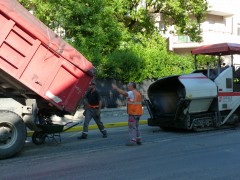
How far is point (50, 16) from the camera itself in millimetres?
21781

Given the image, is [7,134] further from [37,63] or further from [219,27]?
[219,27]

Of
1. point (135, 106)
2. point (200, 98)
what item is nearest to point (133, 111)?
point (135, 106)

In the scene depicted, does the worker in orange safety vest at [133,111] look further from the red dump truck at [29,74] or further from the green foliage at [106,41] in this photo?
the green foliage at [106,41]

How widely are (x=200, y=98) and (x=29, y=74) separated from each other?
18.5 feet

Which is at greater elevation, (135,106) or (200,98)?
(200,98)

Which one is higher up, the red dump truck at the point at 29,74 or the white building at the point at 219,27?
the white building at the point at 219,27

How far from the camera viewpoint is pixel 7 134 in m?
8.60

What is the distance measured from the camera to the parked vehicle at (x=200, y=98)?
39.9ft

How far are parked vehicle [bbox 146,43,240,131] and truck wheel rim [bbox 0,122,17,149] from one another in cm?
521

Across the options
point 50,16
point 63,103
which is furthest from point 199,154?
point 50,16

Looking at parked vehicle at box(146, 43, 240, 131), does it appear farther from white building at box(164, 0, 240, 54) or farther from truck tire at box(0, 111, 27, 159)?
white building at box(164, 0, 240, 54)

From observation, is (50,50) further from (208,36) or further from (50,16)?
(208,36)

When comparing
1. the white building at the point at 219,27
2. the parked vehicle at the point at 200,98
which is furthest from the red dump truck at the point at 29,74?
the white building at the point at 219,27

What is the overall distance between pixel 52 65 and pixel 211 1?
1220 inches
